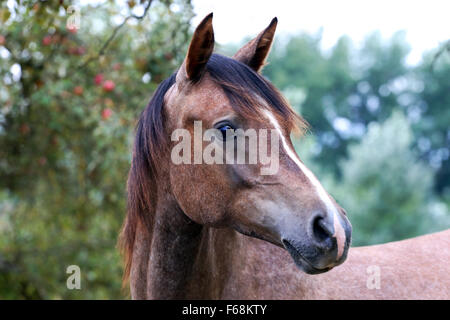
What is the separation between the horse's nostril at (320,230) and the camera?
1.99 metres

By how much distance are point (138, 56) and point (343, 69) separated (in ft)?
130

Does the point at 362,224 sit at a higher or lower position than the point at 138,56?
lower

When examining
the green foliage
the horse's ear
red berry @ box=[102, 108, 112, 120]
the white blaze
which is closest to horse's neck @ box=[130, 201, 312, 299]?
the white blaze

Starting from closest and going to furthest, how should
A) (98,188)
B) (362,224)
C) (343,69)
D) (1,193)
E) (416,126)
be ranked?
1. (98,188)
2. (1,193)
3. (362,224)
4. (416,126)
5. (343,69)

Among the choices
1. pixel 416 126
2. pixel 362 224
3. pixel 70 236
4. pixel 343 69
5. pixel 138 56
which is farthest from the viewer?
pixel 343 69

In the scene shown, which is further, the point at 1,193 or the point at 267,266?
the point at 1,193

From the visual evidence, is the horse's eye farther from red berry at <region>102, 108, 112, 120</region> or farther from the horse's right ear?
red berry at <region>102, 108, 112, 120</region>

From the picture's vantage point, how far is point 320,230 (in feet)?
6.68

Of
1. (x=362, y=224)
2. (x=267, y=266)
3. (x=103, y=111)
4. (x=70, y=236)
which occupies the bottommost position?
(x=362, y=224)

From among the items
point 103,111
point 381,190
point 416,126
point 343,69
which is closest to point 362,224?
point 381,190

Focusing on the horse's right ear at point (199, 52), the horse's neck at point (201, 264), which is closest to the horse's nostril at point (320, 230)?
the horse's neck at point (201, 264)

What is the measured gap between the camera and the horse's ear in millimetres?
2701

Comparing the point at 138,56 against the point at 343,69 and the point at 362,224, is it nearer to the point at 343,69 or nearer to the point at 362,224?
the point at 362,224
